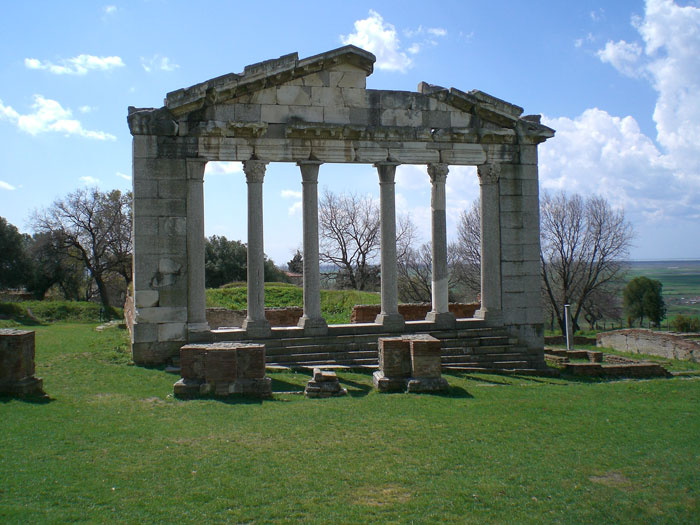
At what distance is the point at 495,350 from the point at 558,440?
7635 millimetres

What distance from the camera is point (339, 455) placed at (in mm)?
7406

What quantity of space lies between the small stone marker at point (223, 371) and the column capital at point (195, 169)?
5397 millimetres

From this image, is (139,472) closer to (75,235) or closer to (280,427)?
(280,427)

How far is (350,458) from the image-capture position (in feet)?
24.0

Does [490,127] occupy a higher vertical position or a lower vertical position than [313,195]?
higher

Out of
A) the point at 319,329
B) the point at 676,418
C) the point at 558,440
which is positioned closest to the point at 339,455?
the point at 558,440

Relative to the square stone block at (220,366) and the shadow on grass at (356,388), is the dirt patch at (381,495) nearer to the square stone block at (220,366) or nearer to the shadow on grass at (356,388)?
the shadow on grass at (356,388)

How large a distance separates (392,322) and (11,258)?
35.1m

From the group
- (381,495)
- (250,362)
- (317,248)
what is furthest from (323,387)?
(317,248)

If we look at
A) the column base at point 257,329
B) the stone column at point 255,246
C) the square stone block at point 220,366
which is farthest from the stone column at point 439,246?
the square stone block at point 220,366

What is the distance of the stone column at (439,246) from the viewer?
16.1 m

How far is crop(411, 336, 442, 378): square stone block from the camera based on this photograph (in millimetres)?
11516

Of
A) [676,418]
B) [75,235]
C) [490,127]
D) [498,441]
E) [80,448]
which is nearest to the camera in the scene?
[80,448]

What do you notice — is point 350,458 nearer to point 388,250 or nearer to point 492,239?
point 388,250
